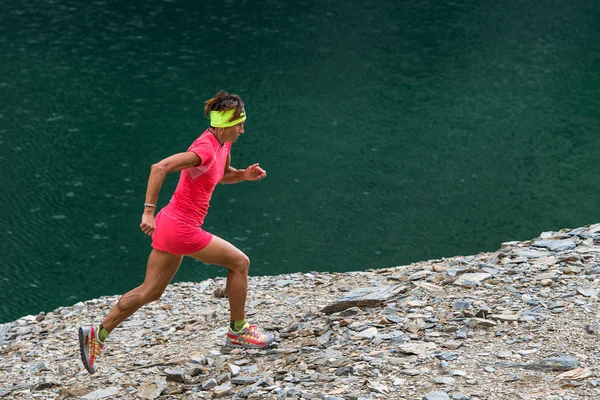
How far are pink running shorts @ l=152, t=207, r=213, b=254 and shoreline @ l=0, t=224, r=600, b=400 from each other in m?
1.34

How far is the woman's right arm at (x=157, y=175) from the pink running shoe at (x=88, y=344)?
1.46 meters

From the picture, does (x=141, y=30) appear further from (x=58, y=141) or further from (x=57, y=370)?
(x=57, y=370)

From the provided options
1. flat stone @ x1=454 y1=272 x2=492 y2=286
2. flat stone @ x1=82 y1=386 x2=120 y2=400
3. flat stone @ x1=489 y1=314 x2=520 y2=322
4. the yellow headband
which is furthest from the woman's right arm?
flat stone @ x1=454 y1=272 x2=492 y2=286

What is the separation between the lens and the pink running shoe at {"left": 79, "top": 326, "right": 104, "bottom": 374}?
8.29m

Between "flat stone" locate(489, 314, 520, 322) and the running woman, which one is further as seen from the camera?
"flat stone" locate(489, 314, 520, 322)

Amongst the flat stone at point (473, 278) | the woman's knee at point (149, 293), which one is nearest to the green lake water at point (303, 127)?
the flat stone at point (473, 278)

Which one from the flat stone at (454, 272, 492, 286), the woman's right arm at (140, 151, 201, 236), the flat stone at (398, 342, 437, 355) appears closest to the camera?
the woman's right arm at (140, 151, 201, 236)

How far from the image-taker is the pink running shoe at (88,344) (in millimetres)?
8289

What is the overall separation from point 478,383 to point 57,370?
18.2ft

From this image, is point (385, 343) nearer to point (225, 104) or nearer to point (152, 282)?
point (152, 282)

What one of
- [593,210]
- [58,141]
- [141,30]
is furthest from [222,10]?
[593,210]

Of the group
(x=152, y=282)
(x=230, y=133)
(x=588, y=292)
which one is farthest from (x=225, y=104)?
(x=588, y=292)

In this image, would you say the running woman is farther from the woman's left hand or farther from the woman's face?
the woman's left hand

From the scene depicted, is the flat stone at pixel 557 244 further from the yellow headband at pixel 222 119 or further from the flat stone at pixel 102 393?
the flat stone at pixel 102 393
